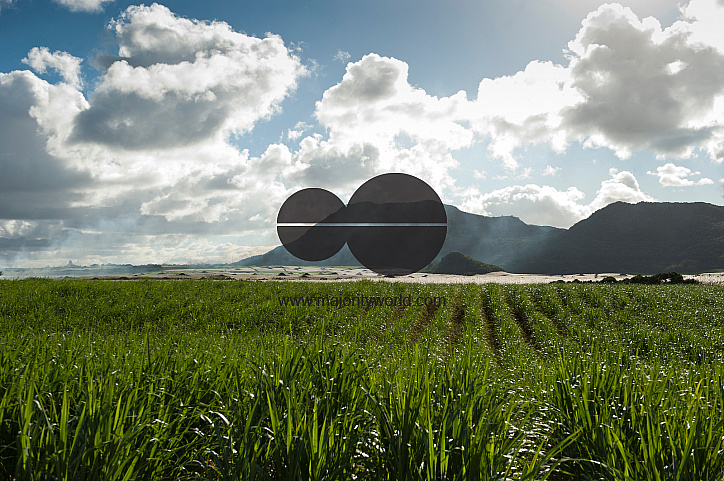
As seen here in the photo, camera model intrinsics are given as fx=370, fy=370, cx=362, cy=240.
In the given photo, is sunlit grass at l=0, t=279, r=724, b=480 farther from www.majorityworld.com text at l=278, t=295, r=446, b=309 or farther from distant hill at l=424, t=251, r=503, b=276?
distant hill at l=424, t=251, r=503, b=276

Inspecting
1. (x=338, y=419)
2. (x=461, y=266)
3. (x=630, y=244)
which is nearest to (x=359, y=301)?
(x=338, y=419)

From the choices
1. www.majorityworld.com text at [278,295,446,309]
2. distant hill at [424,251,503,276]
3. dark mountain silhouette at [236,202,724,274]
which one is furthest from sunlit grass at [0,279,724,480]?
dark mountain silhouette at [236,202,724,274]

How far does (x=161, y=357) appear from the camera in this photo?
14.1 ft

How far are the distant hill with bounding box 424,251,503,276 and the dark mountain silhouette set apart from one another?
2155 cm

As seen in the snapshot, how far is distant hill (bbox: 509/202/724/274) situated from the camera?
14150 centimetres

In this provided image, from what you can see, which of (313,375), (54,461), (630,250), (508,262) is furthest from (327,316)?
(630,250)

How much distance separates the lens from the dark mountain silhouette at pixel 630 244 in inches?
5591

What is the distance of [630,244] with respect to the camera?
15425 cm

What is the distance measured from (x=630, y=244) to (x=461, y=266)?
301 ft

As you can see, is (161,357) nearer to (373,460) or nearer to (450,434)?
(373,460)

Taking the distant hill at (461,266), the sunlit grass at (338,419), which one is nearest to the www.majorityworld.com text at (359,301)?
the sunlit grass at (338,419)

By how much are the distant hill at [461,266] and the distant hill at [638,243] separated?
155ft

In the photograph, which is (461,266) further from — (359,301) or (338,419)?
(338,419)

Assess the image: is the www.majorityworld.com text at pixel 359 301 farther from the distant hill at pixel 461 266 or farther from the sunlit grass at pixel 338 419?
the distant hill at pixel 461 266
